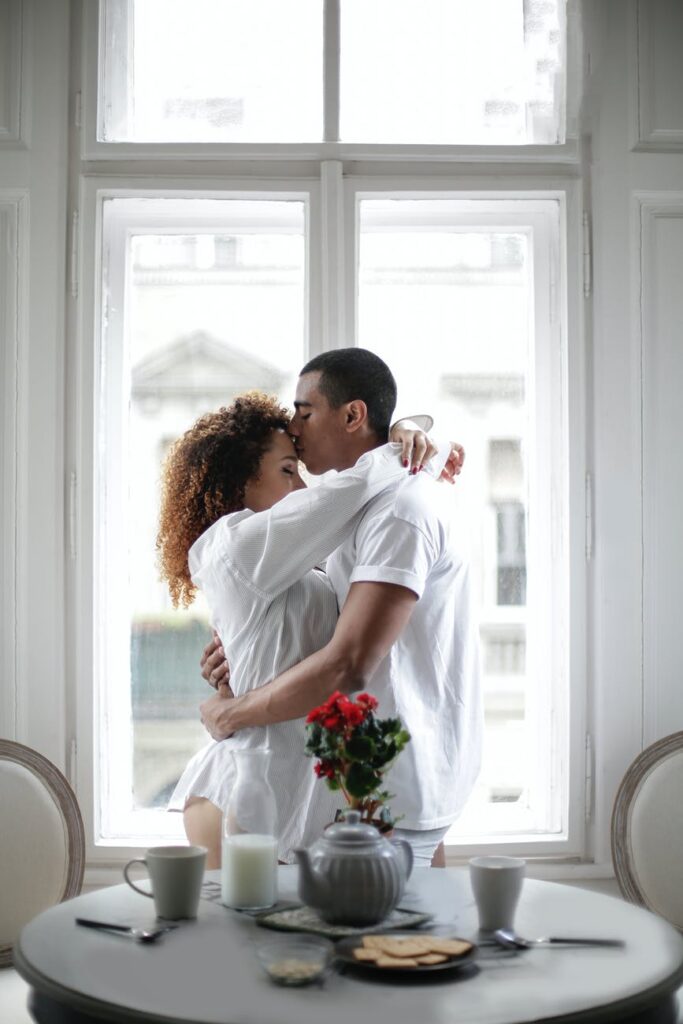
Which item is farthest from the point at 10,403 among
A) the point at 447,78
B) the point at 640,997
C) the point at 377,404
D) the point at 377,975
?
the point at 640,997

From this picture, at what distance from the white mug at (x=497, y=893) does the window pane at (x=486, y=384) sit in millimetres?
1273

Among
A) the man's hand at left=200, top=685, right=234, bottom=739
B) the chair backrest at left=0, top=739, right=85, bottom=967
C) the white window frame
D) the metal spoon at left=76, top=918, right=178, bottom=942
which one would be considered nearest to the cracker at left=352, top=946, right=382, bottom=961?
the metal spoon at left=76, top=918, right=178, bottom=942

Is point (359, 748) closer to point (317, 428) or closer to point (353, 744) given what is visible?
point (353, 744)

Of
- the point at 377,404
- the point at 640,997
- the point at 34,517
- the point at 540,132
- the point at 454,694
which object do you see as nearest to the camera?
the point at 640,997

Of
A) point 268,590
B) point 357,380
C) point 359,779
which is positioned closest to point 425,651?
point 268,590

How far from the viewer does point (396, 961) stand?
3.70ft

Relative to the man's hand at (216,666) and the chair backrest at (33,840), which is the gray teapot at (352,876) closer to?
the man's hand at (216,666)

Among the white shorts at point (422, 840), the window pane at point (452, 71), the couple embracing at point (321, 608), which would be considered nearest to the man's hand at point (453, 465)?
the couple embracing at point (321, 608)

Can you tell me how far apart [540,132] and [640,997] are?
79.2 inches

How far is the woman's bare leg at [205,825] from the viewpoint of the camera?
1759 mm

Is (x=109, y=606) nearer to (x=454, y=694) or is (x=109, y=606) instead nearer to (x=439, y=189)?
(x=454, y=694)

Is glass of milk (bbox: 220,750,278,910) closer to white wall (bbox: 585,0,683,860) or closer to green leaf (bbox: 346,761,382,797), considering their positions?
green leaf (bbox: 346,761,382,797)

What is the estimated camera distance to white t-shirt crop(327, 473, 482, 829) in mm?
1778

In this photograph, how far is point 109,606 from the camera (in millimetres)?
2508
